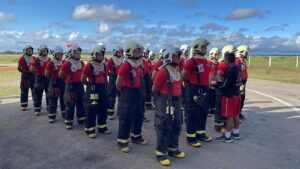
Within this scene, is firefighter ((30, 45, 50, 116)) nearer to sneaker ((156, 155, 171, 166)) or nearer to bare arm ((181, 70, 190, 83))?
bare arm ((181, 70, 190, 83))

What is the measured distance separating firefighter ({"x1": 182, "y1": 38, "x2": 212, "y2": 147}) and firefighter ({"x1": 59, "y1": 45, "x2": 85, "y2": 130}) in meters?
3.05

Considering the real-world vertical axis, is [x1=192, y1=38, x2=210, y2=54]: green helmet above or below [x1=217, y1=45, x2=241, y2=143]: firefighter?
above

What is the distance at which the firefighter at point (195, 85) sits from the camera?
7.22 m

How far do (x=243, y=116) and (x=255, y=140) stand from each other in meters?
2.59

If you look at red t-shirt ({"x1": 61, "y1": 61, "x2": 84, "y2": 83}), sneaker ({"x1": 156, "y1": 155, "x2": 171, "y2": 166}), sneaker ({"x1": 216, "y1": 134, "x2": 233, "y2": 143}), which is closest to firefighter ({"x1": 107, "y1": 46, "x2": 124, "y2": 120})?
red t-shirt ({"x1": 61, "y1": 61, "x2": 84, "y2": 83})

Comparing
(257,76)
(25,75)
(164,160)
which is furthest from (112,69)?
(257,76)

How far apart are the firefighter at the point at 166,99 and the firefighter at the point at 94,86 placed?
7.04 feet

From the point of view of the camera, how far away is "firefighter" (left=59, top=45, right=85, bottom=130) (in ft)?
27.3

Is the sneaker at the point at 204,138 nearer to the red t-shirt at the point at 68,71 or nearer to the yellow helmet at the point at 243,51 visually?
the yellow helmet at the point at 243,51

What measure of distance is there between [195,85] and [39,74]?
5628 millimetres

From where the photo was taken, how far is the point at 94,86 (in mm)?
7750

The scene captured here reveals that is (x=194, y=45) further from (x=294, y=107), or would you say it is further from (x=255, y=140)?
(x=294, y=107)

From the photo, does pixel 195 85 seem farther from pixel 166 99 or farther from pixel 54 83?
pixel 54 83

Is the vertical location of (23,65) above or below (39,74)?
above
